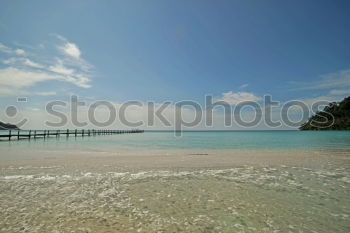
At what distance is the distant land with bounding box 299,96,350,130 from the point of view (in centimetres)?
11938

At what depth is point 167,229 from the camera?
4180 mm

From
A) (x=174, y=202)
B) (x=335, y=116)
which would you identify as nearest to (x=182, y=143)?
(x=174, y=202)

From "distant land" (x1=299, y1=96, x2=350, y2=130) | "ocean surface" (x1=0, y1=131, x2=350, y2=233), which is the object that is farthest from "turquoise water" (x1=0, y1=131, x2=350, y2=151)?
"distant land" (x1=299, y1=96, x2=350, y2=130)

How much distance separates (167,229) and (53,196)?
12.4 ft

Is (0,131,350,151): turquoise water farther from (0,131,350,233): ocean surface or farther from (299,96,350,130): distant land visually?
(299,96,350,130): distant land

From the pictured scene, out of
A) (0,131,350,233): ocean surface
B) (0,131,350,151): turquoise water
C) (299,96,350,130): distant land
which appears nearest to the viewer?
(0,131,350,233): ocean surface

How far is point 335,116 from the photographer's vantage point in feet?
417

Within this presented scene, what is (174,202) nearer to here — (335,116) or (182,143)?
(182,143)

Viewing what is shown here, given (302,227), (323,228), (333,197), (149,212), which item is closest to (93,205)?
(149,212)

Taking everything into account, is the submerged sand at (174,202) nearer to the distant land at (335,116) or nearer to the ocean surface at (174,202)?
the ocean surface at (174,202)

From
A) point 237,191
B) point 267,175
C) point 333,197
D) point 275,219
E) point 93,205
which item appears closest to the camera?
point 275,219

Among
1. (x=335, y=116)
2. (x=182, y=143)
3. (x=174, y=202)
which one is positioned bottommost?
(x=182, y=143)

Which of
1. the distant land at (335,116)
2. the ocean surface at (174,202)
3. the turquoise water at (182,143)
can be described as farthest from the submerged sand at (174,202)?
the distant land at (335,116)

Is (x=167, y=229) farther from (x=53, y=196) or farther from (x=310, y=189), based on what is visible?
(x=310, y=189)
